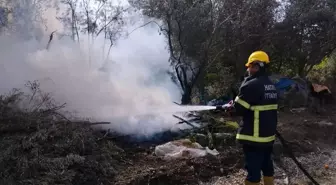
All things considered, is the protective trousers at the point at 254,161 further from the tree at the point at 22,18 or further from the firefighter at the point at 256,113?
the tree at the point at 22,18

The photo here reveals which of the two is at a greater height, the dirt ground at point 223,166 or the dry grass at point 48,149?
the dry grass at point 48,149

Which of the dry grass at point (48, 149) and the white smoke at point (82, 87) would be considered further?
the white smoke at point (82, 87)

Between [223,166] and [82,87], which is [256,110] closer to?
[223,166]

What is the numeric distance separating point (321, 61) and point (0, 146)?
12.4 m

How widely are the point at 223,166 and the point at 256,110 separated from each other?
5.49 feet

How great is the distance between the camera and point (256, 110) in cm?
407

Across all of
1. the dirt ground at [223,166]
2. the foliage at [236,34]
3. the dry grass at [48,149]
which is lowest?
the dirt ground at [223,166]

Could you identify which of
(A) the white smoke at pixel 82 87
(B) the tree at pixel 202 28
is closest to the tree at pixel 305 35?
(B) the tree at pixel 202 28

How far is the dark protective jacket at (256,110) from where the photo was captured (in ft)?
13.3

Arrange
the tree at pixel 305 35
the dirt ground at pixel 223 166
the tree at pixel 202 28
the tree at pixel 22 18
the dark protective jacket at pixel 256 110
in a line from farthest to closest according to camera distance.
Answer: the tree at pixel 305 35 < the tree at pixel 202 28 < the tree at pixel 22 18 < the dirt ground at pixel 223 166 < the dark protective jacket at pixel 256 110

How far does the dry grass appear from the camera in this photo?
4391 millimetres

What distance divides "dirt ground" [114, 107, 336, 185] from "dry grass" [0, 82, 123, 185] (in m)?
0.37

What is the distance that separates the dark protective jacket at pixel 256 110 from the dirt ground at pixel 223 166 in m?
1.18

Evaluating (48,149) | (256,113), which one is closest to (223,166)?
(256,113)
